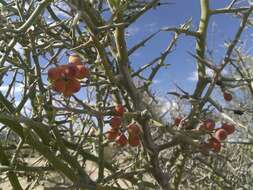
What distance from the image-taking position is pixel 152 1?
2.20 metres

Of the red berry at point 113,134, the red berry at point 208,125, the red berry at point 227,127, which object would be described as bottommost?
the red berry at point 113,134

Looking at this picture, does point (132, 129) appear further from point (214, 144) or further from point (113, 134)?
point (214, 144)

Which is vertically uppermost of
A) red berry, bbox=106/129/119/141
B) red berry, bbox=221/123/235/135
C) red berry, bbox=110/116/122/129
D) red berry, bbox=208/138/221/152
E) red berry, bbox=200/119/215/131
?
red berry, bbox=221/123/235/135

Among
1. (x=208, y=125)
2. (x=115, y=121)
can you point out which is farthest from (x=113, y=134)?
(x=208, y=125)

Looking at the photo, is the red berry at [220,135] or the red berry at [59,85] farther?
the red berry at [220,135]

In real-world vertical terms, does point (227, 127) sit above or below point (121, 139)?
above

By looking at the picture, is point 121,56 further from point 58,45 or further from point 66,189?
point 66,189

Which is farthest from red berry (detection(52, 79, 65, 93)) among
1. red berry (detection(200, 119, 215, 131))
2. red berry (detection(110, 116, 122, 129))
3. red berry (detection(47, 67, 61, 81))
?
red berry (detection(200, 119, 215, 131))

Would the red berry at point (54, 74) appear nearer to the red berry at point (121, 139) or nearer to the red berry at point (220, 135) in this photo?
the red berry at point (121, 139)

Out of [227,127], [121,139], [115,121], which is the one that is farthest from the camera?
[227,127]

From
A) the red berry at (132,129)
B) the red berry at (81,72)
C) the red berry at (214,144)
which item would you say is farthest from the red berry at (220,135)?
the red berry at (81,72)

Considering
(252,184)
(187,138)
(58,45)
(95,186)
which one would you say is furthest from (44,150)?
(252,184)

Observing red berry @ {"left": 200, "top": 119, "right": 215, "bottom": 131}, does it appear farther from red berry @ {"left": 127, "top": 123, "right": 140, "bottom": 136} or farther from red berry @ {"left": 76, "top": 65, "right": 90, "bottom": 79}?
red berry @ {"left": 76, "top": 65, "right": 90, "bottom": 79}

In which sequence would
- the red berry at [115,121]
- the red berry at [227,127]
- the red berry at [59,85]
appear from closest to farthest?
1. the red berry at [59,85]
2. the red berry at [115,121]
3. the red berry at [227,127]
